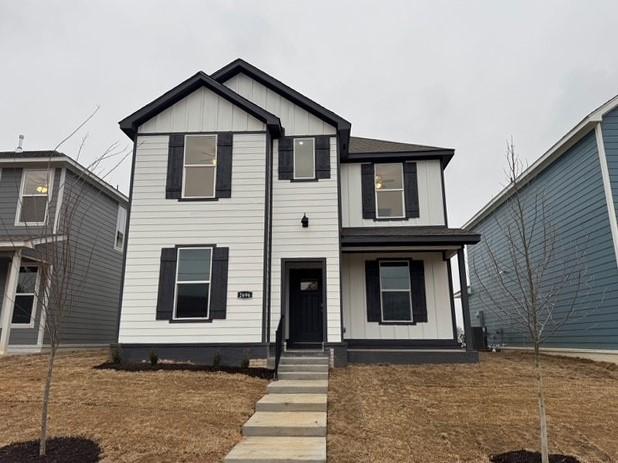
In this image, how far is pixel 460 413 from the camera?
586cm

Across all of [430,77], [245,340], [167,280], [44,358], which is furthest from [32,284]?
[430,77]

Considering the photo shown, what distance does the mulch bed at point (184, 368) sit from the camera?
26.1 ft

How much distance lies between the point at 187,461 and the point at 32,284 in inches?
403

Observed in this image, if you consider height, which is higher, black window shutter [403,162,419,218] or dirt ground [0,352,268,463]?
black window shutter [403,162,419,218]

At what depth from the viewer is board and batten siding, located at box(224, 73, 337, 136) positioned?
1065cm

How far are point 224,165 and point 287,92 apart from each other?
2676 millimetres

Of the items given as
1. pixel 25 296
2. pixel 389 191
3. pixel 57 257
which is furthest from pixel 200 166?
pixel 25 296

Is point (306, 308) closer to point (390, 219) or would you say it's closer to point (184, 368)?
point (390, 219)

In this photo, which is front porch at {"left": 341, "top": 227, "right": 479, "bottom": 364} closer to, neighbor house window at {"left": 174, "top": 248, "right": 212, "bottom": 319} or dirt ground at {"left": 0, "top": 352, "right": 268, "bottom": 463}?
neighbor house window at {"left": 174, "top": 248, "right": 212, "bottom": 319}

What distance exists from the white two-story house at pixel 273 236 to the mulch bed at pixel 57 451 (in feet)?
13.3

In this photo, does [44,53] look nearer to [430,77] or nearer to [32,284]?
[32,284]

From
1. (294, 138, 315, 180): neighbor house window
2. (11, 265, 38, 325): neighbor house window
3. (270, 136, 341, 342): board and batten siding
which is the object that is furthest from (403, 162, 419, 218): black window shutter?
(11, 265, 38, 325): neighbor house window

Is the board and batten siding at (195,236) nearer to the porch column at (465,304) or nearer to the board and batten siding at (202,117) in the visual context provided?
the board and batten siding at (202,117)

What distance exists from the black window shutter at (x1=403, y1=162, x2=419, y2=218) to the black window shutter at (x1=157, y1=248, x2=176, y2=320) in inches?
243
